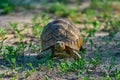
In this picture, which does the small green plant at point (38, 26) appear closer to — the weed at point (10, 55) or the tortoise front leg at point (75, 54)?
the weed at point (10, 55)

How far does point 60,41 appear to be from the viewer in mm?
5750

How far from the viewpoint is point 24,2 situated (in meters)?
9.97

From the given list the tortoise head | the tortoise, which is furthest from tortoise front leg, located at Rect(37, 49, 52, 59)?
the tortoise head

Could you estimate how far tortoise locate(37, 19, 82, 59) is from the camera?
18.9ft

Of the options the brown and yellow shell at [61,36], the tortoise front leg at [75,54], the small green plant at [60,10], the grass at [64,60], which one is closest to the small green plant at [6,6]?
the small green plant at [60,10]

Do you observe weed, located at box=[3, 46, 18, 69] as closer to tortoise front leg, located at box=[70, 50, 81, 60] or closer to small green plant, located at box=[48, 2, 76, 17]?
tortoise front leg, located at box=[70, 50, 81, 60]

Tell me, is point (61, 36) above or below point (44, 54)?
above

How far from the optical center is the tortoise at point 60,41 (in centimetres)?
577

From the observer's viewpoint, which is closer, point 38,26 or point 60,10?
point 38,26

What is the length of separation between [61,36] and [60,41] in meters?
0.10

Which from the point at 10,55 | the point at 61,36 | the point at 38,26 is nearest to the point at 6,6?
the point at 38,26

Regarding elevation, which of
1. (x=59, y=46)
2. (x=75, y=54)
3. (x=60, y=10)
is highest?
(x=59, y=46)

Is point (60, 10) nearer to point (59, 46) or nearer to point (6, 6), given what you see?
point (6, 6)

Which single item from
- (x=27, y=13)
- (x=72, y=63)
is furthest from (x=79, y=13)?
(x=72, y=63)
